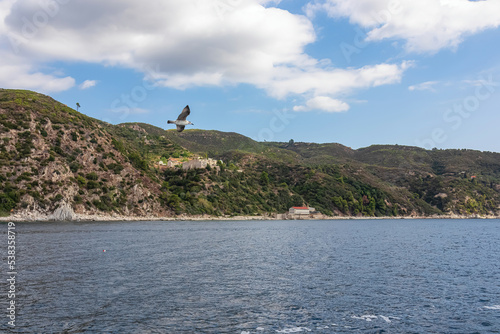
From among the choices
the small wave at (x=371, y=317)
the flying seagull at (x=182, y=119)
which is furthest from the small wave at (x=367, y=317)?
the flying seagull at (x=182, y=119)

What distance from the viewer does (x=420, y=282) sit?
117 feet

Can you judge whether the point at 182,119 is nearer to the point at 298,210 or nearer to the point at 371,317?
the point at 371,317

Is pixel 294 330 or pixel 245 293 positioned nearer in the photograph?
pixel 294 330

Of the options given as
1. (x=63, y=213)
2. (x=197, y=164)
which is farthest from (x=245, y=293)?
(x=197, y=164)

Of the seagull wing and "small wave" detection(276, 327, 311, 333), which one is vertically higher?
the seagull wing

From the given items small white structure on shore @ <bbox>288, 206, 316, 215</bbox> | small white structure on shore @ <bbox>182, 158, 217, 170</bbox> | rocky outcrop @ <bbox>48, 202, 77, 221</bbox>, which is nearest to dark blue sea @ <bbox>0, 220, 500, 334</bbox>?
rocky outcrop @ <bbox>48, 202, 77, 221</bbox>

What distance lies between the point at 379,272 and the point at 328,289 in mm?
11239

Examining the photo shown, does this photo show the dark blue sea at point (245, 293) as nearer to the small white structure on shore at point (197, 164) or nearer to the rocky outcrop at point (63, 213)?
the rocky outcrop at point (63, 213)

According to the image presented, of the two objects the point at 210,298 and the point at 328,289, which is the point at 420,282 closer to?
the point at 328,289

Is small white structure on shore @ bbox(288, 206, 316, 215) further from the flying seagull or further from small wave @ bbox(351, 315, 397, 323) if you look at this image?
small wave @ bbox(351, 315, 397, 323)

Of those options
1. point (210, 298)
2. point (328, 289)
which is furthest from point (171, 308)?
point (328, 289)

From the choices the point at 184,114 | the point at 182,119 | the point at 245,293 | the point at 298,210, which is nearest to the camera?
the point at 245,293

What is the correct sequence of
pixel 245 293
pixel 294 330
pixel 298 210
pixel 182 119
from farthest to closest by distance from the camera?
1. pixel 298 210
2. pixel 182 119
3. pixel 245 293
4. pixel 294 330

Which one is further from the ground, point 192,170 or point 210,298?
point 192,170
